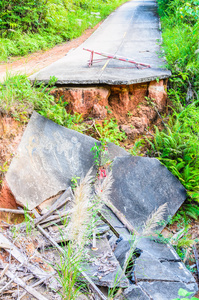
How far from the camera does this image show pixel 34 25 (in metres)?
9.79

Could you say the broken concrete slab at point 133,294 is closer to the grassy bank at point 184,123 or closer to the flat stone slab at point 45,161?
the flat stone slab at point 45,161

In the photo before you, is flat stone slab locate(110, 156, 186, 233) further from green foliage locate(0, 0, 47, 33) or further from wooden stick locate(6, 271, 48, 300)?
green foliage locate(0, 0, 47, 33)

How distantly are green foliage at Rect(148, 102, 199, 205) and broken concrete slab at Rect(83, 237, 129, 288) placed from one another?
2127 millimetres

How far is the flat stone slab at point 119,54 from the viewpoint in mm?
5422

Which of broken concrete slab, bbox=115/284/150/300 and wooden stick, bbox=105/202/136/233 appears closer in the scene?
broken concrete slab, bbox=115/284/150/300

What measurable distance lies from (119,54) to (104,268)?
6.58 meters

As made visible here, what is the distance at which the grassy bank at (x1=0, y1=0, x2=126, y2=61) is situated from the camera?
8.47 meters

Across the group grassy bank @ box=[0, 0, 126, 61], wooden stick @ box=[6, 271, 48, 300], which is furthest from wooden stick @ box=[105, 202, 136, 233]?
grassy bank @ box=[0, 0, 126, 61]

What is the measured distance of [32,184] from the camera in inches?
151

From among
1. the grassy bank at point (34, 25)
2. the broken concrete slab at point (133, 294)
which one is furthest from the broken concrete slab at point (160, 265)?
the grassy bank at point (34, 25)

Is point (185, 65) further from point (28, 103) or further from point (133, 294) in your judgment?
point (133, 294)

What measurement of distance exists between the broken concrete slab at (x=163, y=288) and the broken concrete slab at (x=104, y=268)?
33 cm

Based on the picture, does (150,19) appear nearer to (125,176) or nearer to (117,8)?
(117,8)

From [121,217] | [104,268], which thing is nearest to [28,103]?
[121,217]
